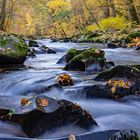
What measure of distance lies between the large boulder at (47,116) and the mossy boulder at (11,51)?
3725 millimetres

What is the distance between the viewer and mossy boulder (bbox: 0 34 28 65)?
283 inches

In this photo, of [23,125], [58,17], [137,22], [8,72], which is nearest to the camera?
[23,125]

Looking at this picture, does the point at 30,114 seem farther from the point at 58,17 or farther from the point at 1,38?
the point at 58,17

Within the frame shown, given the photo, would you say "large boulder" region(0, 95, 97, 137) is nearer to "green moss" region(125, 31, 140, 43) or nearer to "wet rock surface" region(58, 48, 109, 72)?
"wet rock surface" region(58, 48, 109, 72)

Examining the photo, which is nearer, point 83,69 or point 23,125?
point 23,125

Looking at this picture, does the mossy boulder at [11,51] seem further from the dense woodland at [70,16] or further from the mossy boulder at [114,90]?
the dense woodland at [70,16]

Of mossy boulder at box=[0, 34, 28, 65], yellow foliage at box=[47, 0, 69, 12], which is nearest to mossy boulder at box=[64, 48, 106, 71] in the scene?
mossy boulder at box=[0, 34, 28, 65]

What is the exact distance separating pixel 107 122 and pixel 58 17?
29833 mm

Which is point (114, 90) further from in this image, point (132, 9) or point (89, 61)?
point (132, 9)

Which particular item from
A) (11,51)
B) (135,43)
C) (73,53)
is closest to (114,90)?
(73,53)

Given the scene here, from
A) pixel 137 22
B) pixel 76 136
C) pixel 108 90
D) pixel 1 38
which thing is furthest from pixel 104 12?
pixel 76 136

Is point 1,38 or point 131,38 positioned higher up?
point 1,38

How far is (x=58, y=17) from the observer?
33000 mm

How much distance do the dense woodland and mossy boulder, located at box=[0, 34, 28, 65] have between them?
1303cm
